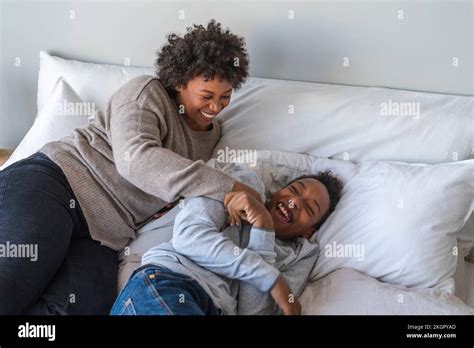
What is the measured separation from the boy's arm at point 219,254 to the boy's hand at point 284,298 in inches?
0.7

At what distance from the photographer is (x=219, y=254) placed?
146 centimetres

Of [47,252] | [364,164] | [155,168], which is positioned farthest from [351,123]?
[47,252]

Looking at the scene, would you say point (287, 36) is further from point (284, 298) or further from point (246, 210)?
point (284, 298)

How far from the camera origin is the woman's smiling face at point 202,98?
1.73 metres

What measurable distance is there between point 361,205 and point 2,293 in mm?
973

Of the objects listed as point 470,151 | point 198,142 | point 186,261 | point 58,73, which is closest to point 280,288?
point 186,261

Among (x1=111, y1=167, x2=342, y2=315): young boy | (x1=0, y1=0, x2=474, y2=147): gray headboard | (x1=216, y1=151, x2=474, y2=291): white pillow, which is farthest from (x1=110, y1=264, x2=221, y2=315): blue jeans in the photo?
(x1=0, y1=0, x2=474, y2=147): gray headboard

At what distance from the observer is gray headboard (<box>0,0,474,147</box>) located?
1973 millimetres

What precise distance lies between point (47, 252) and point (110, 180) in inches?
11.0

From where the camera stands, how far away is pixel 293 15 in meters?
2.05

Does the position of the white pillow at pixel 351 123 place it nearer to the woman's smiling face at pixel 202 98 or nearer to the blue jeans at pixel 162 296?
the woman's smiling face at pixel 202 98

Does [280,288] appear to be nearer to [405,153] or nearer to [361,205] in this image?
[361,205]

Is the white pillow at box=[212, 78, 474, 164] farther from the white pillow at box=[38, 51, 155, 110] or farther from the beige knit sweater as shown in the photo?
the white pillow at box=[38, 51, 155, 110]

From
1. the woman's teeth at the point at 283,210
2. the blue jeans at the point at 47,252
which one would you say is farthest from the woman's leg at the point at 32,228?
the woman's teeth at the point at 283,210
